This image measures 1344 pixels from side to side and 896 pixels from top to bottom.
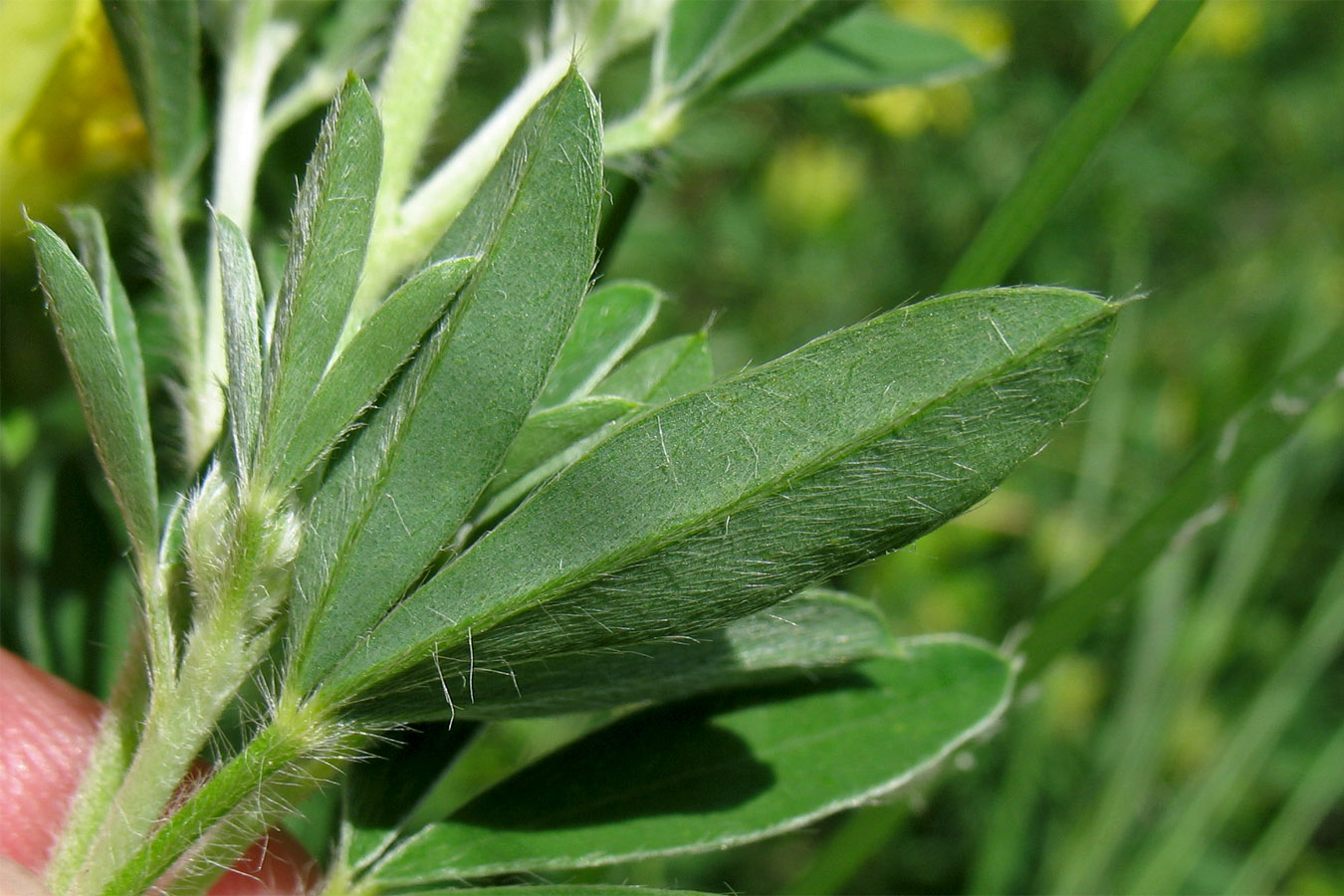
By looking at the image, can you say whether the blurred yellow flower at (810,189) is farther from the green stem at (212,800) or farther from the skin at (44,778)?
the green stem at (212,800)

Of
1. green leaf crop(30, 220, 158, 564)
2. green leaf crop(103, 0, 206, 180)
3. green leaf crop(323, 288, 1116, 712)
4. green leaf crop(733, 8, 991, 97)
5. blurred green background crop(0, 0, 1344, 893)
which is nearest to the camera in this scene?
green leaf crop(323, 288, 1116, 712)

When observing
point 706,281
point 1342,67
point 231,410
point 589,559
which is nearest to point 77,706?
point 231,410

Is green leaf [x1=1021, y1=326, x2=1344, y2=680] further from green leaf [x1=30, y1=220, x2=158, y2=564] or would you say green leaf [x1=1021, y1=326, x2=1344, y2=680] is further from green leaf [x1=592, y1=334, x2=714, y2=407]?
green leaf [x1=30, y1=220, x2=158, y2=564]

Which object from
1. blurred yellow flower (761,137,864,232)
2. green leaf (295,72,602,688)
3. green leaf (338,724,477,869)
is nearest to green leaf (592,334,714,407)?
green leaf (295,72,602,688)

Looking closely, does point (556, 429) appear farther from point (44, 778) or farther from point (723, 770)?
point (44, 778)

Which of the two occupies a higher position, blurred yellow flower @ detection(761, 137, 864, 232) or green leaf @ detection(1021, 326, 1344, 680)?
blurred yellow flower @ detection(761, 137, 864, 232)

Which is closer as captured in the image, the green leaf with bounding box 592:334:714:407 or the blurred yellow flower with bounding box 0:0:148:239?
the green leaf with bounding box 592:334:714:407

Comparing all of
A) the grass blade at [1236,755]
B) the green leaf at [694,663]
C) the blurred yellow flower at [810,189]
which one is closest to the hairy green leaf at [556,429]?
the green leaf at [694,663]
